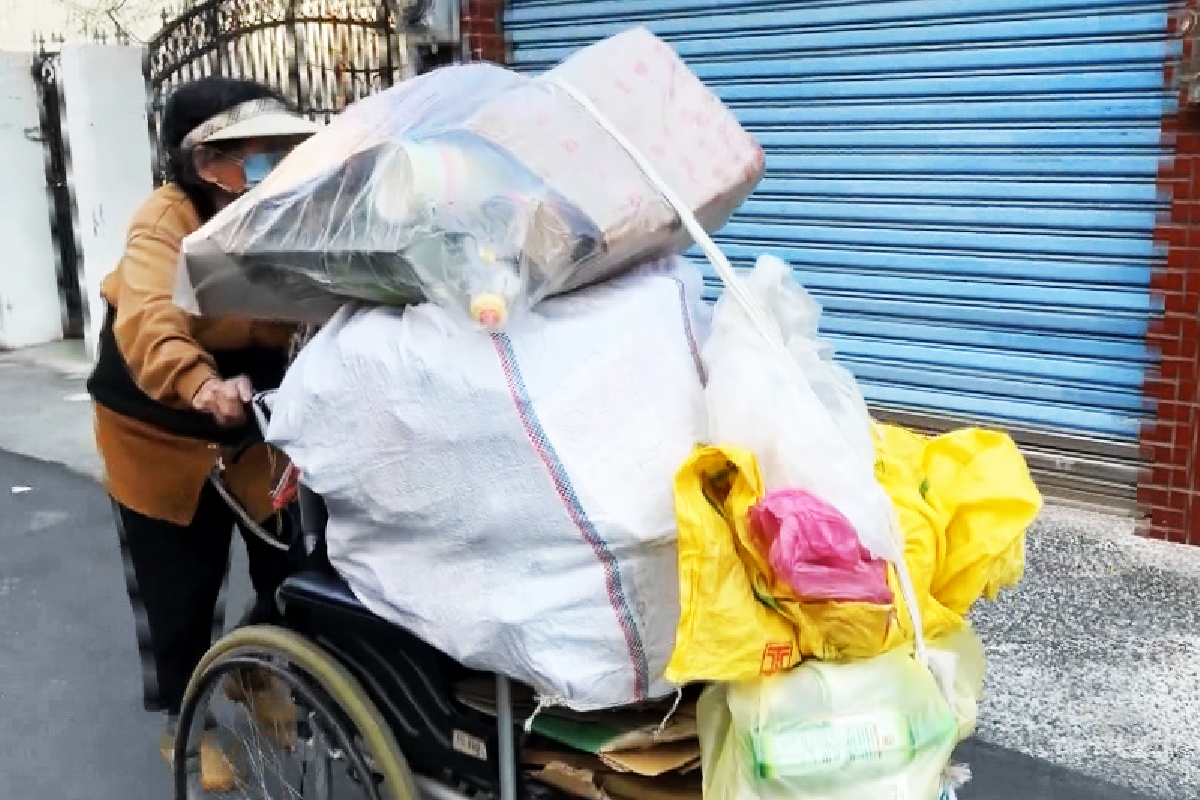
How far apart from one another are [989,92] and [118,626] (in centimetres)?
366

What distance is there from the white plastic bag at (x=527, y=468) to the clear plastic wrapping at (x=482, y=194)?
0.08m

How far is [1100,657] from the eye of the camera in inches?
143

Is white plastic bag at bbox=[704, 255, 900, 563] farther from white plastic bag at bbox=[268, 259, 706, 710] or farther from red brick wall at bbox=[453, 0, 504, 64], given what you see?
red brick wall at bbox=[453, 0, 504, 64]

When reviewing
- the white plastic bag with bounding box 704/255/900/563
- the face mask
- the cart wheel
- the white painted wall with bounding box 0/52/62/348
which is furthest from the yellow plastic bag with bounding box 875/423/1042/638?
the white painted wall with bounding box 0/52/62/348

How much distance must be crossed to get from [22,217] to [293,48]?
3.06 metres

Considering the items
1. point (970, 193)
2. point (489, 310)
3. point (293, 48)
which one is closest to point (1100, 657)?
point (970, 193)

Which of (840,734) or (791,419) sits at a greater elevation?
(791,419)

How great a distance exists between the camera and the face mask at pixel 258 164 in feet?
9.03

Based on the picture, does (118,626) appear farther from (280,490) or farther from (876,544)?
(876,544)

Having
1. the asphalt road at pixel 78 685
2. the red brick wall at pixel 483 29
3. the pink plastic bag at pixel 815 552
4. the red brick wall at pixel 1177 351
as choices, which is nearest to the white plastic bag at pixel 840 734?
the pink plastic bag at pixel 815 552

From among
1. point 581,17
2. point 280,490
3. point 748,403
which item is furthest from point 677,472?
point 581,17

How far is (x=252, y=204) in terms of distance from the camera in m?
2.16

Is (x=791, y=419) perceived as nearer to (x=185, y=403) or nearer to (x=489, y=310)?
(x=489, y=310)

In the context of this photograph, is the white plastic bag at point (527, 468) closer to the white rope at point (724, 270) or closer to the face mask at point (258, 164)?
the white rope at point (724, 270)
